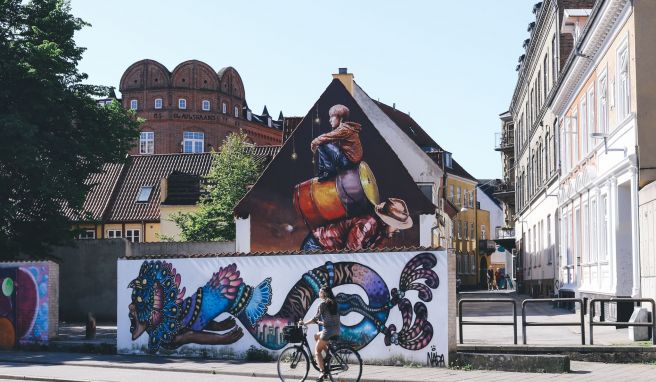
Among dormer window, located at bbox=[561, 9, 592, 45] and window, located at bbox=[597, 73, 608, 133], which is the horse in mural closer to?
window, located at bbox=[597, 73, 608, 133]

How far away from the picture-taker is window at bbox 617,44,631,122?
2467cm

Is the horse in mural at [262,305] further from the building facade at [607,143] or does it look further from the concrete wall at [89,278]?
the concrete wall at [89,278]

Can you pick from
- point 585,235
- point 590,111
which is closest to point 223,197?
point 585,235

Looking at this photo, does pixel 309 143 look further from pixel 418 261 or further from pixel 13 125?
pixel 418 261

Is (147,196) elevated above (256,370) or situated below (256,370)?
above

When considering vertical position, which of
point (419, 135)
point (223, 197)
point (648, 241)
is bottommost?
point (648, 241)

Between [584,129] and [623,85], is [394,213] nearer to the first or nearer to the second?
[584,129]

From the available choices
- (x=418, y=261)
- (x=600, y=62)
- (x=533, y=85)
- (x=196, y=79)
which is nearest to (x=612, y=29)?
→ (x=600, y=62)

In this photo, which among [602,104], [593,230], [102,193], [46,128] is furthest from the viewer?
[102,193]

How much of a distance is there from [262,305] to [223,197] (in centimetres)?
3243

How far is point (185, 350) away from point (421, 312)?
5.87m

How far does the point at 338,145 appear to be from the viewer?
1631 inches

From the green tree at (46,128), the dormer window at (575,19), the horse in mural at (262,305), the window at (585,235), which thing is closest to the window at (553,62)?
the dormer window at (575,19)

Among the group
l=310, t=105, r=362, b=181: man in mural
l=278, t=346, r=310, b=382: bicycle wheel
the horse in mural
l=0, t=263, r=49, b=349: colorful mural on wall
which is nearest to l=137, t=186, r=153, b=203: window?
l=310, t=105, r=362, b=181: man in mural
